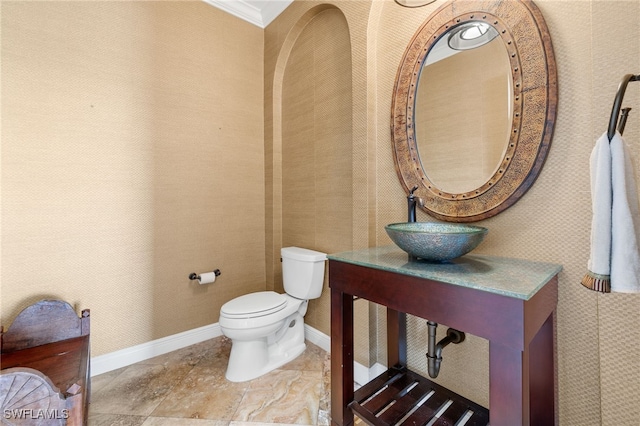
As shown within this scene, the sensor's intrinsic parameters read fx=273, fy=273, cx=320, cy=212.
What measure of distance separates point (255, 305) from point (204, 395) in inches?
21.5

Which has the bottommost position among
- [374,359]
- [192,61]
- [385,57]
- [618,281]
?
[374,359]

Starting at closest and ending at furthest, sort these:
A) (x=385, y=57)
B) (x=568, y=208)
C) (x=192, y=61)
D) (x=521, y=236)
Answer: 1. (x=568, y=208)
2. (x=521, y=236)
3. (x=385, y=57)
4. (x=192, y=61)

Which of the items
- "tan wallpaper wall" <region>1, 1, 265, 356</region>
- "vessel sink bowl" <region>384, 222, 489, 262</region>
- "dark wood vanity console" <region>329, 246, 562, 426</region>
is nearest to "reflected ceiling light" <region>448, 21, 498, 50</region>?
"vessel sink bowl" <region>384, 222, 489, 262</region>

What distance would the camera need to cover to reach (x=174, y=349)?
204 centimetres

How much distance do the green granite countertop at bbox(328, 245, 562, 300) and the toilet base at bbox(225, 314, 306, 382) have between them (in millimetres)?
964

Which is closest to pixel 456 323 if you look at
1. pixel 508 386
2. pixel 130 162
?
pixel 508 386

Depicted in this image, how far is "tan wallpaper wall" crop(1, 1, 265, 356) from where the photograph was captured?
1556 millimetres

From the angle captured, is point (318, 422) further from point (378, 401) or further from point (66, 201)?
point (66, 201)

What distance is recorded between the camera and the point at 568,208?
1.01 meters

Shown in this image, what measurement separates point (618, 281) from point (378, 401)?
1.01m

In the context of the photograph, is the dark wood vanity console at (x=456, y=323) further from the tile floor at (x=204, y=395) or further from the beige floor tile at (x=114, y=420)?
the beige floor tile at (x=114, y=420)

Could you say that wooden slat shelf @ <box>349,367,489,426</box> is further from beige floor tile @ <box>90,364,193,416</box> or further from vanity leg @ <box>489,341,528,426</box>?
beige floor tile @ <box>90,364,193,416</box>

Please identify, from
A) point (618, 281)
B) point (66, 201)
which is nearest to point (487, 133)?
point (618, 281)

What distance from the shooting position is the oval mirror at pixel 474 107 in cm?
106
